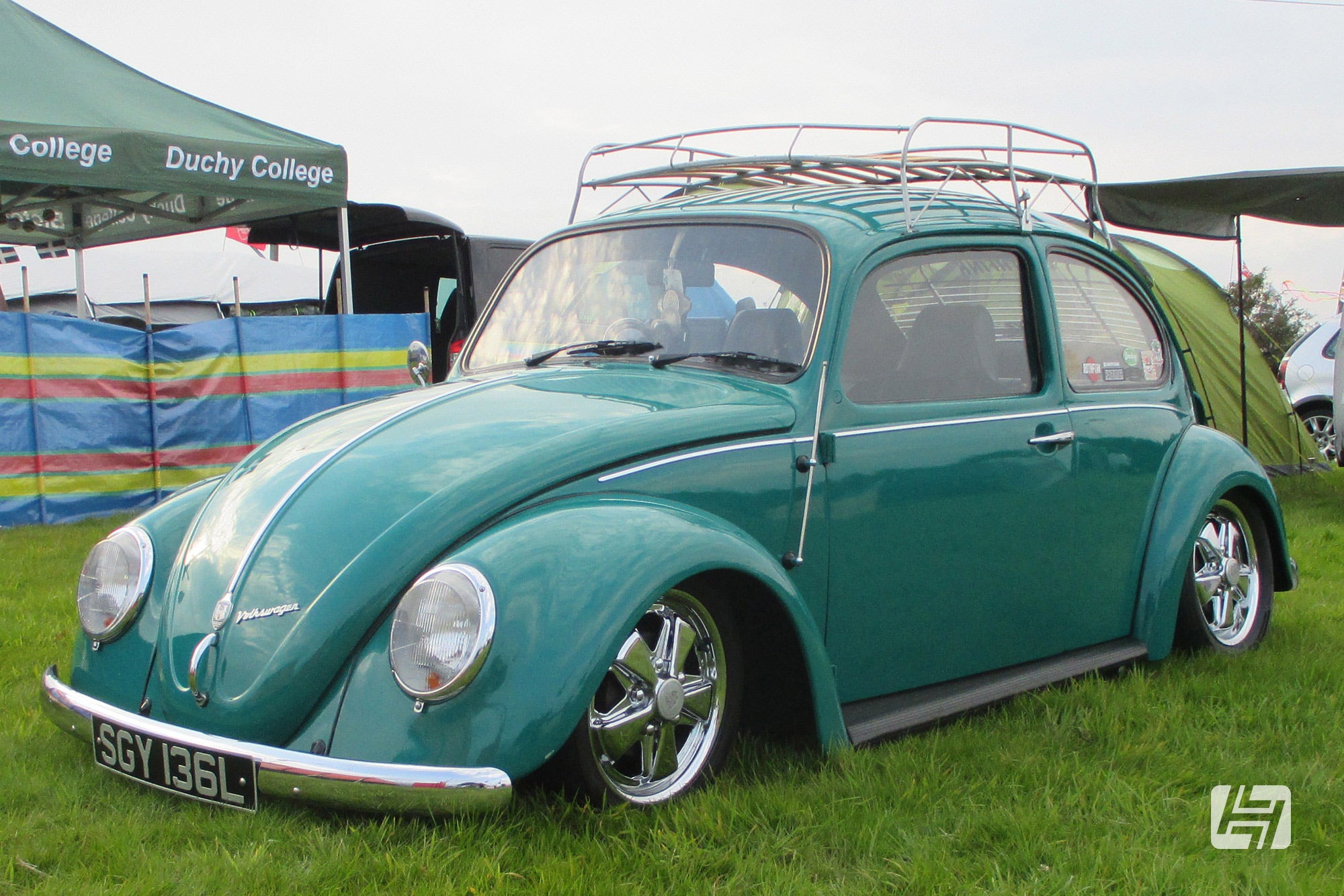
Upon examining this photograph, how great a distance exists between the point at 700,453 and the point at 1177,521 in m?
2.12

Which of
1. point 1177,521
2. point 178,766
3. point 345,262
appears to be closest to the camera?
point 178,766

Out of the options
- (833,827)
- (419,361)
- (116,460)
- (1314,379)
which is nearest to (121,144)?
(116,460)

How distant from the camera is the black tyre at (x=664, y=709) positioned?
9.19 feet

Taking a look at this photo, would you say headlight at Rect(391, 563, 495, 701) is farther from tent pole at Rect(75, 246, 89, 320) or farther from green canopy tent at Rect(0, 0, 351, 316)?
tent pole at Rect(75, 246, 89, 320)

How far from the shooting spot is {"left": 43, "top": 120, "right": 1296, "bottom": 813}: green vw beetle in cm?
265

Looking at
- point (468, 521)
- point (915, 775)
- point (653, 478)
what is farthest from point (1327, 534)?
point (468, 521)

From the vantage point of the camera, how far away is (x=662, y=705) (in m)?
2.87

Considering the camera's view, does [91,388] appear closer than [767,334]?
No

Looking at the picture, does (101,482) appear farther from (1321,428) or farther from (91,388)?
(1321,428)

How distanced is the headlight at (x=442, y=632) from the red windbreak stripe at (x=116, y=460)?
644 centimetres

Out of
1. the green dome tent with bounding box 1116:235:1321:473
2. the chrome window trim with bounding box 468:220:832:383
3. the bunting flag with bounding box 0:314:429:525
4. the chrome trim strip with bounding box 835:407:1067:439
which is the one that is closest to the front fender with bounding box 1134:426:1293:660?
the chrome trim strip with bounding box 835:407:1067:439

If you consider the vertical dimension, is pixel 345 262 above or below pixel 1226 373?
above

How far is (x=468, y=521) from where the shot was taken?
284 cm

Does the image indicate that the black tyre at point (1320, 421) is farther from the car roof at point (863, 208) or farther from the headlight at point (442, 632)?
the headlight at point (442, 632)
